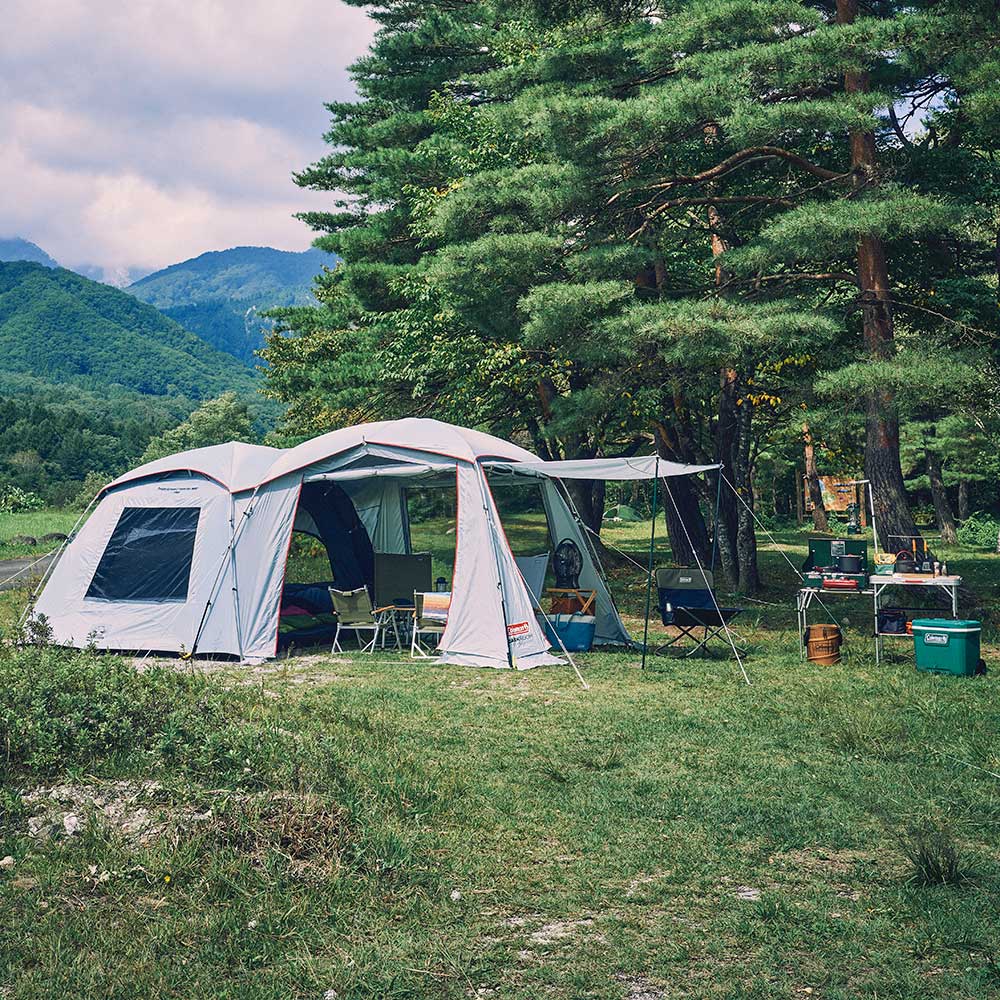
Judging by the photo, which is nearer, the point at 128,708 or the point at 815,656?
the point at 128,708

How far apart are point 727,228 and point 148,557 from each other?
7.80 meters

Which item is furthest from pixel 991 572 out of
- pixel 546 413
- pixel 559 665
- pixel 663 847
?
pixel 663 847

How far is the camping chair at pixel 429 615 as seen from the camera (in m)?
9.79

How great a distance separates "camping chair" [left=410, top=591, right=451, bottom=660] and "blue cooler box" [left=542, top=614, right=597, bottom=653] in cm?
97

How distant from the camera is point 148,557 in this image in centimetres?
1007

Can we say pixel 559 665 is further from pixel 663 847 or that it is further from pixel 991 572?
pixel 991 572

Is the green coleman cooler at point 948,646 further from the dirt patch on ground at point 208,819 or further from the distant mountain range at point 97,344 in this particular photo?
the distant mountain range at point 97,344

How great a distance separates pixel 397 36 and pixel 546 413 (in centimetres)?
705

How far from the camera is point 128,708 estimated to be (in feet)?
18.2

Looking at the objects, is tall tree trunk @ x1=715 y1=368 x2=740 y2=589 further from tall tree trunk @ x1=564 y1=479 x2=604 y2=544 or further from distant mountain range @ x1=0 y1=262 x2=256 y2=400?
distant mountain range @ x1=0 y1=262 x2=256 y2=400

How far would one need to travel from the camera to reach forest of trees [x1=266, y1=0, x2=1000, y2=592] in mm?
9539

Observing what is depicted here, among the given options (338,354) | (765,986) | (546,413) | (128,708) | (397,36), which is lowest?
(765,986)

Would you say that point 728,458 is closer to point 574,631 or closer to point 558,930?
point 574,631

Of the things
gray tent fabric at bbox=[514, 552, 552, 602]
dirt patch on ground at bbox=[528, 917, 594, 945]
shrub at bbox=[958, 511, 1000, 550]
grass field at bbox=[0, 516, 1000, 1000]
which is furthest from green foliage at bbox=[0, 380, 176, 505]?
dirt patch on ground at bbox=[528, 917, 594, 945]
